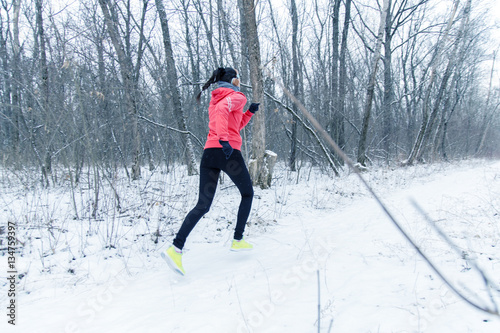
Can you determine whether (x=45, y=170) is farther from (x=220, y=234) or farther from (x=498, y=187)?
(x=498, y=187)

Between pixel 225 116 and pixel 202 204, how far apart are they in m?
0.86

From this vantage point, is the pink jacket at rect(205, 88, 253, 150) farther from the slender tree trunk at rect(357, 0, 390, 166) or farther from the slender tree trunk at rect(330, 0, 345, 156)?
the slender tree trunk at rect(330, 0, 345, 156)

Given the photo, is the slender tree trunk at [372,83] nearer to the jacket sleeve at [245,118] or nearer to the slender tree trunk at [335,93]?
the slender tree trunk at [335,93]

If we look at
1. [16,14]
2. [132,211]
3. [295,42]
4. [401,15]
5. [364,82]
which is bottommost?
[132,211]

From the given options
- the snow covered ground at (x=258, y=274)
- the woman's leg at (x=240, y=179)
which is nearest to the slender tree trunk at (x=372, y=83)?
the snow covered ground at (x=258, y=274)

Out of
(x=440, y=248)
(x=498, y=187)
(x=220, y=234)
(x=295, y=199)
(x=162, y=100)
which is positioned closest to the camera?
(x=440, y=248)

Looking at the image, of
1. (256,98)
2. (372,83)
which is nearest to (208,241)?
(256,98)

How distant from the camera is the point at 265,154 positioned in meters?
5.91

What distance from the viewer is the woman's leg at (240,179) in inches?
105

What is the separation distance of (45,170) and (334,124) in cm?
945

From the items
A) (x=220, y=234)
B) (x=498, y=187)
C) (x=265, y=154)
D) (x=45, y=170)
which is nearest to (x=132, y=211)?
(x=220, y=234)

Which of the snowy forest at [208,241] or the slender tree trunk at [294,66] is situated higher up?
the slender tree trunk at [294,66]

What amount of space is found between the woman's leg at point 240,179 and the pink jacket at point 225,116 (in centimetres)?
16

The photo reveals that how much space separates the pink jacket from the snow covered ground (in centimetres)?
126
